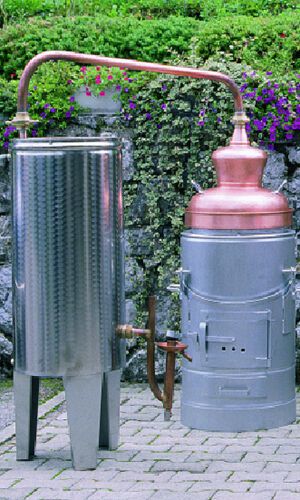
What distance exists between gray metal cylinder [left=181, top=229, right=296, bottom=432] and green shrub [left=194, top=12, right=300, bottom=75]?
1808mm

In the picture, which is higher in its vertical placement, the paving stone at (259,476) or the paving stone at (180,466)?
the paving stone at (259,476)

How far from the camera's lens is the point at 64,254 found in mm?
4676

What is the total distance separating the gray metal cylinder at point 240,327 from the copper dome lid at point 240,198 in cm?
6

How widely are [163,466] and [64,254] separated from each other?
100 cm

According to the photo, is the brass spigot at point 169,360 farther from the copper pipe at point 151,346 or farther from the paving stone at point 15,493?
the paving stone at point 15,493

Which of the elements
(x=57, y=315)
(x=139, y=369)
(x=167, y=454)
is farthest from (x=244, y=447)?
(x=139, y=369)

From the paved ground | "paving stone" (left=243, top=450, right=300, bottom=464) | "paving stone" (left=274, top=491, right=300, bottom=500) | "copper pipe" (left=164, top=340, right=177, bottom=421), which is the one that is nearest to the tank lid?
"copper pipe" (left=164, top=340, right=177, bottom=421)

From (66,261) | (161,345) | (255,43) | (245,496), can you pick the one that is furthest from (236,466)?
(255,43)

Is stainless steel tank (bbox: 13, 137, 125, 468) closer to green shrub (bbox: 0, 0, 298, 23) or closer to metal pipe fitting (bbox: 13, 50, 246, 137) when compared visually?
metal pipe fitting (bbox: 13, 50, 246, 137)

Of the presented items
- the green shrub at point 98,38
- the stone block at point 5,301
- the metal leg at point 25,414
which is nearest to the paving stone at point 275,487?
the metal leg at point 25,414

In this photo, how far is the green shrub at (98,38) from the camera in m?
7.46

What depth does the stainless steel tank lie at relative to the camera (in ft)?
15.3

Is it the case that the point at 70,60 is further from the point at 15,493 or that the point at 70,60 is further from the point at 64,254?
the point at 15,493

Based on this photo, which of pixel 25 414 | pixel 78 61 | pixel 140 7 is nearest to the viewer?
pixel 25 414
